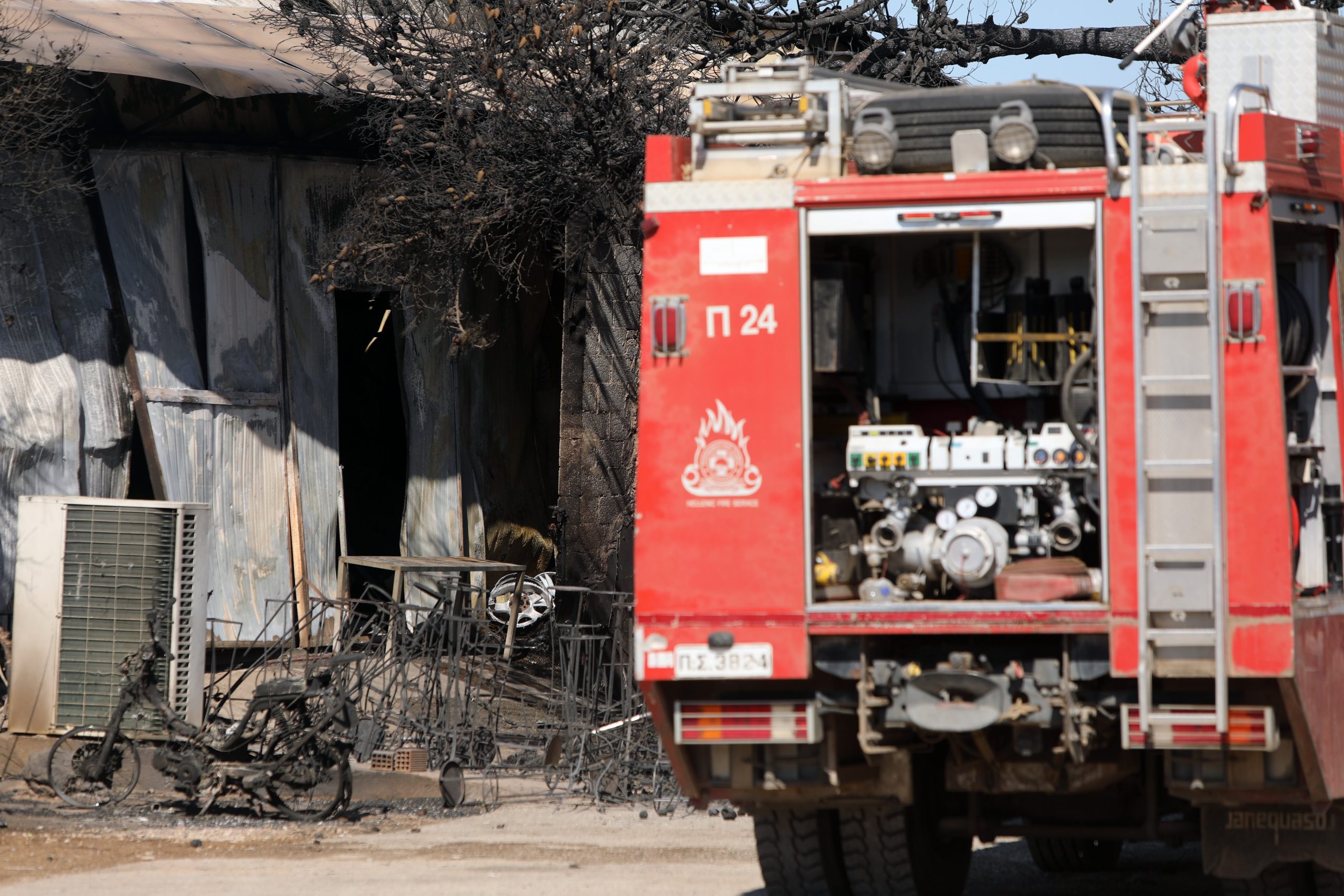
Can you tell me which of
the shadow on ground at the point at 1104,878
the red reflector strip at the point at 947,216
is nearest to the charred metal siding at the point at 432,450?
the shadow on ground at the point at 1104,878

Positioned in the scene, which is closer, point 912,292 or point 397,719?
point 912,292

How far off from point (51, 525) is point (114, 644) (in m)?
0.99

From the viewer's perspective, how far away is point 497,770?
1271 centimetres

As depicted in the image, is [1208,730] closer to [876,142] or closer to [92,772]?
[876,142]

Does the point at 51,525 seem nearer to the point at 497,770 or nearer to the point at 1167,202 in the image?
the point at 497,770

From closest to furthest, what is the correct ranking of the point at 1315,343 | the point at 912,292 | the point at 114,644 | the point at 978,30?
the point at 1315,343
the point at 912,292
the point at 114,644
the point at 978,30

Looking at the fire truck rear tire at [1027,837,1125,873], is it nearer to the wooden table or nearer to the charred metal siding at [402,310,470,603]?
the wooden table

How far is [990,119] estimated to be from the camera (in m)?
6.85

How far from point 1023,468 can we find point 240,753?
679 cm

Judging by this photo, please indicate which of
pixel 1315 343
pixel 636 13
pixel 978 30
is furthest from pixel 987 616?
pixel 978 30

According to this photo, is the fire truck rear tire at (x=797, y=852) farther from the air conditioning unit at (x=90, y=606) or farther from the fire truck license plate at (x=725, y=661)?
the air conditioning unit at (x=90, y=606)

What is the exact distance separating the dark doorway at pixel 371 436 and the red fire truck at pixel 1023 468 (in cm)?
1105

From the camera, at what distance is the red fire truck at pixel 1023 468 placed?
20.5 ft

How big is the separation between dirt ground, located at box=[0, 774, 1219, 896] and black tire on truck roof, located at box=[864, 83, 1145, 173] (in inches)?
157
